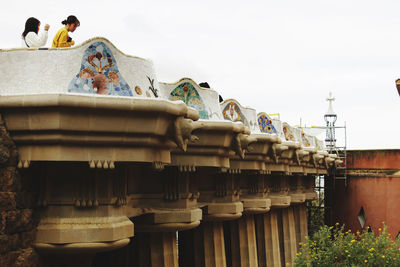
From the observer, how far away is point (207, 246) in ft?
49.4

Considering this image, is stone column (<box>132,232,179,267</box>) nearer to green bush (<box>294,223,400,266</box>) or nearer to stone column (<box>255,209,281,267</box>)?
green bush (<box>294,223,400,266</box>)

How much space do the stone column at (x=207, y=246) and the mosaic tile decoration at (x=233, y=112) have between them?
8.12 ft

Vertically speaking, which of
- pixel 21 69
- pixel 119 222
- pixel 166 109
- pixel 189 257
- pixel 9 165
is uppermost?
pixel 21 69

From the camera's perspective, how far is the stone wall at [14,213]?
24.2 feet

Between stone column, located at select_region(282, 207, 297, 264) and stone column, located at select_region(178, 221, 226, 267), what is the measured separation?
350 inches

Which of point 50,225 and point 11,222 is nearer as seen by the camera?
point 11,222

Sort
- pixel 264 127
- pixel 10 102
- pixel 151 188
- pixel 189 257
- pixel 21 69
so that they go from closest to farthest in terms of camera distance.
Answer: pixel 10 102 < pixel 21 69 < pixel 151 188 < pixel 189 257 < pixel 264 127

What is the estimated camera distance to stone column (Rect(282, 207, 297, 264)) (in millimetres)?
23641

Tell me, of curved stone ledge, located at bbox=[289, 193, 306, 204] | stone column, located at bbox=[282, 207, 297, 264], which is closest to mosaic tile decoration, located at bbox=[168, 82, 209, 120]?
curved stone ledge, located at bbox=[289, 193, 306, 204]

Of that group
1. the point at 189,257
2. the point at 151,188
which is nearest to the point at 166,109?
the point at 151,188

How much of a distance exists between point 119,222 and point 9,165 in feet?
5.56

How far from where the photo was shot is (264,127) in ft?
58.4

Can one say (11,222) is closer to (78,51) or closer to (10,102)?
(10,102)

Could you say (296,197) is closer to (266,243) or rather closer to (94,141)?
(266,243)
